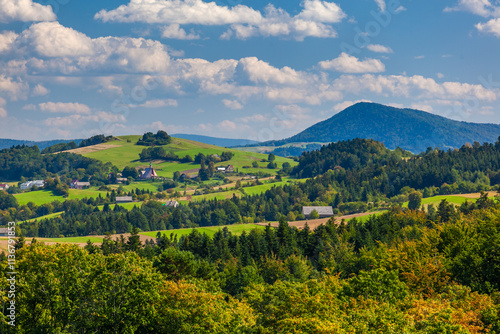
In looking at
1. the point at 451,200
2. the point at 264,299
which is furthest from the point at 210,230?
the point at 264,299

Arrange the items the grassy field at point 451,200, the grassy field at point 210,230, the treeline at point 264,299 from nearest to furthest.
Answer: the treeline at point 264,299 < the grassy field at point 451,200 < the grassy field at point 210,230

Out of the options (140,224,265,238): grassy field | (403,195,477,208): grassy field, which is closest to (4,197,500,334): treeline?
(403,195,477,208): grassy field

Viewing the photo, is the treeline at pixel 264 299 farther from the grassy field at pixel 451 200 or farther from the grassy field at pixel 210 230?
the grassy field at pixel 210 230

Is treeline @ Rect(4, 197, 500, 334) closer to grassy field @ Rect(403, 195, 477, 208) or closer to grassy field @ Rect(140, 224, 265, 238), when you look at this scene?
grassy field @ Rect(403, 195, 477, 208)

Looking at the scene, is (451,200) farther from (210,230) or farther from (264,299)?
(264,299)

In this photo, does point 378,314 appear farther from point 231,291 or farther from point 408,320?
point 231,291

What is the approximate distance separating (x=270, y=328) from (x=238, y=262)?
2689 inches

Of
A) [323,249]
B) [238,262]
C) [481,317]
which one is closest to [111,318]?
[481,317]

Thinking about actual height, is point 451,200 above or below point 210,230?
above

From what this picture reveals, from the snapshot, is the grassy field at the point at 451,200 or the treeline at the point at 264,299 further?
the grassy field at the point at 451,200

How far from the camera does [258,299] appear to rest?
183ft

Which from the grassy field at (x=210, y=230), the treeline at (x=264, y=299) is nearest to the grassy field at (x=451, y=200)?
the grassy field at (x=210, y=230)

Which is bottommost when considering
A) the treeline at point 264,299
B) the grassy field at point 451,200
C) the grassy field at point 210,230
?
the grassy field at point 210,230

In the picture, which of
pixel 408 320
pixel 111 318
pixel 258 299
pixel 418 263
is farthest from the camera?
pixel 418 263
